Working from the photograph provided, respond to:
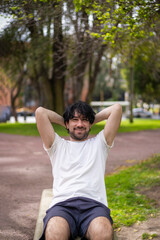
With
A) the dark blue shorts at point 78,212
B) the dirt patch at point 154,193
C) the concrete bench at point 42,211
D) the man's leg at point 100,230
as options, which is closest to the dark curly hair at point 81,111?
the dark blue shorts at point 78,212

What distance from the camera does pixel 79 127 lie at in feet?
11.2

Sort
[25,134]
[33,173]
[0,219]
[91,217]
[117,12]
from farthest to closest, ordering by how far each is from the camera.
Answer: [25,134] → [33,173] → [117,12] → [0,219] → [91,217]

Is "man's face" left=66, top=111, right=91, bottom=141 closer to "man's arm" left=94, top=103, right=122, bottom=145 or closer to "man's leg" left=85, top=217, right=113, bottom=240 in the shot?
"man's arm" left=94, top=103, right=122, bottom=145

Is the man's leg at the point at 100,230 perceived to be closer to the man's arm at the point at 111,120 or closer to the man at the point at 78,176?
the man at the point at 78,176

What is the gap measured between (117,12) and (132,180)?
3437mm

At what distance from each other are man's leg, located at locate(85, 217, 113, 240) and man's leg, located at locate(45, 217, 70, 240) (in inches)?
7.8

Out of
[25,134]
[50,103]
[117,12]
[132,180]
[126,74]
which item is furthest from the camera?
[126,74]

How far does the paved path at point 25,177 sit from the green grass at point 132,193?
118 centimetres

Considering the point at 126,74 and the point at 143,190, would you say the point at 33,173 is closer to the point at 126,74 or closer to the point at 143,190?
the point at 143,190

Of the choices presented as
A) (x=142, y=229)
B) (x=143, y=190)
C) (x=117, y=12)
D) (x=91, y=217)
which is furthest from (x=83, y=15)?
(x=91, y=217)

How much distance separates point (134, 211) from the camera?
5.15m

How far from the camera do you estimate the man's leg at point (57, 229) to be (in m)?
2.77

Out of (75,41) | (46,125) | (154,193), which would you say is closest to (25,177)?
(154,193)

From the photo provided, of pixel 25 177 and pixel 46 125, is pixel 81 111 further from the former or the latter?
pixel 25 177
